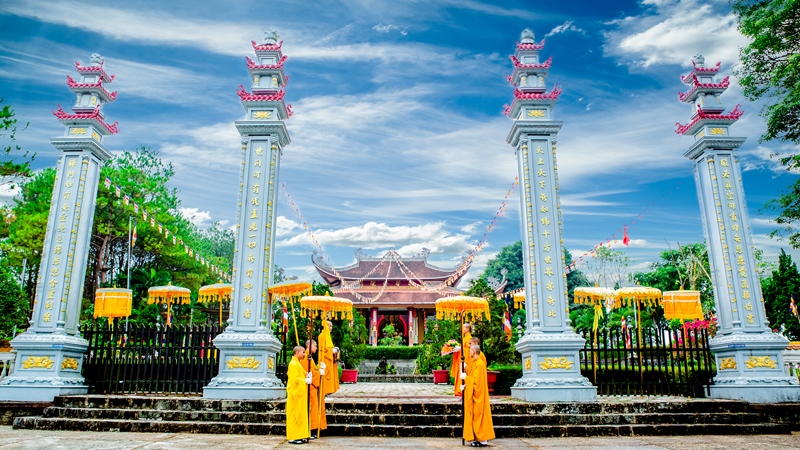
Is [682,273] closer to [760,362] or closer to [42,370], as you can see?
[760,362]

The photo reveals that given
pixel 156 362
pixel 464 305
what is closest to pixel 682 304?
pixel 464 305

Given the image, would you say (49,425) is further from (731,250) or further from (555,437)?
(731,250)

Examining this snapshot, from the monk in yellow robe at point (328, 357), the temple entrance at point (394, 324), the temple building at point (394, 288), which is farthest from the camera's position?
the temple entrance at point (394, 324)

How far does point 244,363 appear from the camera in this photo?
7.99 meters

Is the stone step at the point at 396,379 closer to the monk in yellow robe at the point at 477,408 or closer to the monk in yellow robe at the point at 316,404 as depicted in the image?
the monk in yellow robe at the point at 316,404

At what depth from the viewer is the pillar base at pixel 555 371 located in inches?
308

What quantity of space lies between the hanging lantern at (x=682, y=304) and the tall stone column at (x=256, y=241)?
696 centimetres

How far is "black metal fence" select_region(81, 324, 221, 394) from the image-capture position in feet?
28.0

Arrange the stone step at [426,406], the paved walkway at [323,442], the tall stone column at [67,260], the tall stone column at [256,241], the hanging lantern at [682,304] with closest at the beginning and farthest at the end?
the paved walkway at [323,442]
the stone step at [426,406]
the tall stone column at [256,241]
the tall stone column at [67,260]
the hanging lantern at [682,304]

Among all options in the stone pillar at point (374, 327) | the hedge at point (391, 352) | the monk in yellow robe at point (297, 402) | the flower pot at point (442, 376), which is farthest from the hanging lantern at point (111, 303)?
the stone pillar at point (374, 327)

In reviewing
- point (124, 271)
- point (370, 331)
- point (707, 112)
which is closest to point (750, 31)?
point (707, 112)

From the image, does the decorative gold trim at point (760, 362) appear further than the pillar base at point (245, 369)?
Yes

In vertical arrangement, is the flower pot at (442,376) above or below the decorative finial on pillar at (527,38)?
below

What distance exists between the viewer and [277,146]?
358 inches
